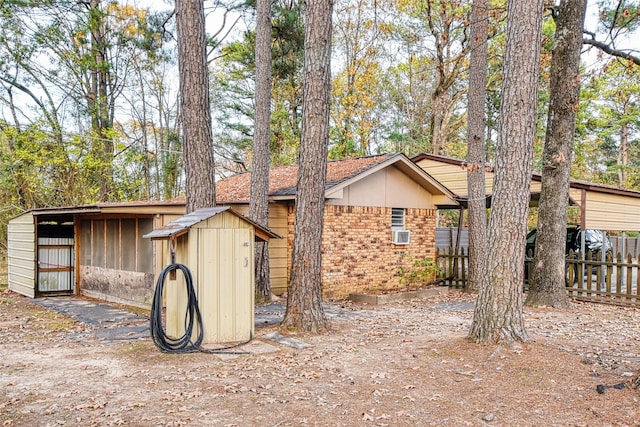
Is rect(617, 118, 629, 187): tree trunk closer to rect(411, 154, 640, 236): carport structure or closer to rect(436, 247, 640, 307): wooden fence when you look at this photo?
rect(411, 154, 640, 236): carport structure

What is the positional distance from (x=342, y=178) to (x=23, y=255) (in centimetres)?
874

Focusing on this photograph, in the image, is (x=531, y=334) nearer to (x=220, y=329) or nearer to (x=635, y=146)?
(x=220, y=329)

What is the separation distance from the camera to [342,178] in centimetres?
1150

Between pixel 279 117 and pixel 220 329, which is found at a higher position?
pixel 279 117

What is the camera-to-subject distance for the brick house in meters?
11.6

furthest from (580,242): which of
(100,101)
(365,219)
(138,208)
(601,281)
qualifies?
(100,101)

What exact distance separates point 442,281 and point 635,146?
88.9 feet

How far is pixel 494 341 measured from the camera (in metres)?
6.00

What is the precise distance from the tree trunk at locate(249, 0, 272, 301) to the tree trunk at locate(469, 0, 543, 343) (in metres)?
5.31

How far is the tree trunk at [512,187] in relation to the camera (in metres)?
Result: 6.05

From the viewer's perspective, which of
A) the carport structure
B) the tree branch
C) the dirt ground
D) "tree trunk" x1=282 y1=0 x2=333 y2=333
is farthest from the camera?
the carport structure

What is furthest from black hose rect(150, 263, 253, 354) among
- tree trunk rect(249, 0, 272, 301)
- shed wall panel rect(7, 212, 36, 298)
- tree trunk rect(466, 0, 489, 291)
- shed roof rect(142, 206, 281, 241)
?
shed wall panel rect(7, 212, 36, 298)

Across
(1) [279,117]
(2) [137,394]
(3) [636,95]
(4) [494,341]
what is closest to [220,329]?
(2) [137,394]

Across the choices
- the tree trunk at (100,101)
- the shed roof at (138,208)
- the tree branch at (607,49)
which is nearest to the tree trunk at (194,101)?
the shed roof at (138,208)
